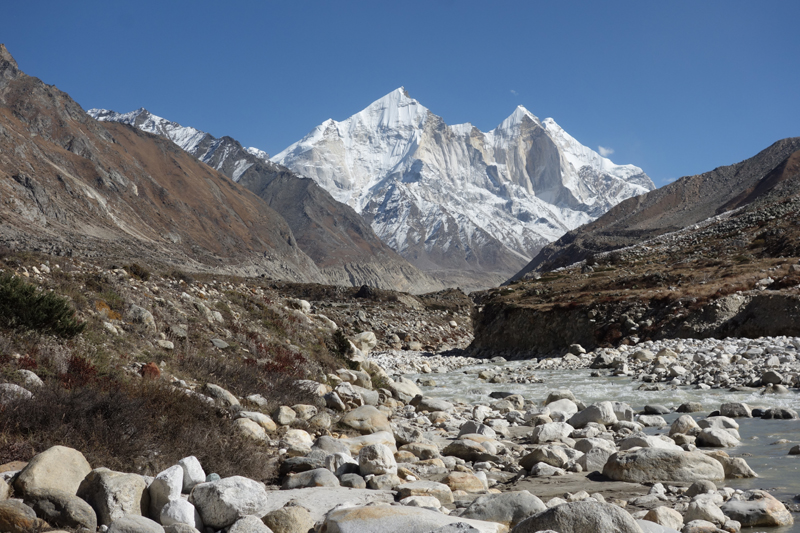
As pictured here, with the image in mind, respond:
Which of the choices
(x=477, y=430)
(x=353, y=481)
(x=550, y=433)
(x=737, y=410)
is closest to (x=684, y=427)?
(x=550, y=433)

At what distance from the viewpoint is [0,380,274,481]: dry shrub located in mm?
6066

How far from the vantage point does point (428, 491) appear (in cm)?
672

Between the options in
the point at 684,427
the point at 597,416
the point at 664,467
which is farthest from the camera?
the point at 597,416

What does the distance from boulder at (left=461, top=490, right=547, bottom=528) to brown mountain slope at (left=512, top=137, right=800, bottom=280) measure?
13025 centimetres

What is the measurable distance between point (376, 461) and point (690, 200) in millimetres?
195139

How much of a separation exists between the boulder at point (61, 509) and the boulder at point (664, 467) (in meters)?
6.08

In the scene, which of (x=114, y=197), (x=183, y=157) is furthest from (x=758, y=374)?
(x=183, y=157)

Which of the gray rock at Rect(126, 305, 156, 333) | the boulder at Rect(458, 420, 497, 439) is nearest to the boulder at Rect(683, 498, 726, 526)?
the boulder at Rect(458, 420, 497, 439)

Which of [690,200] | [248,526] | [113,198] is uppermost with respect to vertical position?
[113,198]

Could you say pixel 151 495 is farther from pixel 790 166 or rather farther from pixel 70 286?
pixel 790 166

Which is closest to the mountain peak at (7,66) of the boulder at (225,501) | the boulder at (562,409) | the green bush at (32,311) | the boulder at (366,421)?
the green bush at (32,311)

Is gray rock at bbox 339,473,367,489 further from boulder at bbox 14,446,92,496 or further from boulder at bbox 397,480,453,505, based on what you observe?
boulder at bbox 14,446,92,496

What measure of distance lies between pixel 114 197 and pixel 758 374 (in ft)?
466

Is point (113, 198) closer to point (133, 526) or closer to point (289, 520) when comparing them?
point (289, 520)
